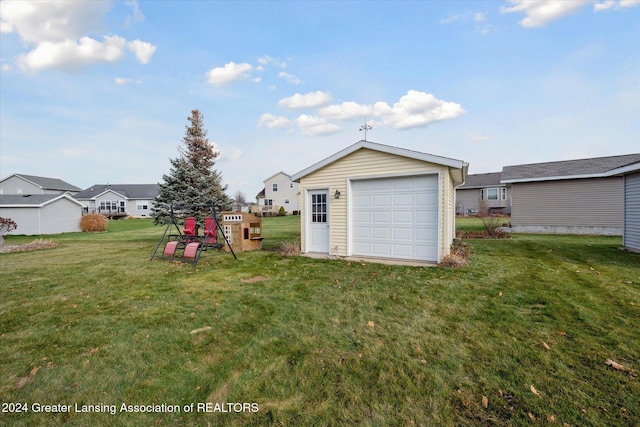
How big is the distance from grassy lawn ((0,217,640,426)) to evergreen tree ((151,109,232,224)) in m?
8.03

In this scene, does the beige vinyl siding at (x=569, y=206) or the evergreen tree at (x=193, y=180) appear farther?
the evergreen tree at (x=193, y=180)

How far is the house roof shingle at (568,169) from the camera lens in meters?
14.2

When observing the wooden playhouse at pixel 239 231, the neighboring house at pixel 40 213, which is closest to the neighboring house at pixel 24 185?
the neighboring house at pixel 40 213

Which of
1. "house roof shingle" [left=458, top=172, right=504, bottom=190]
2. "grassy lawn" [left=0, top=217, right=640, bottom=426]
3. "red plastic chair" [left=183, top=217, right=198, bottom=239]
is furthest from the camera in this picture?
"house roof shingle" [left=458, top=172, right=504, bottom=190]

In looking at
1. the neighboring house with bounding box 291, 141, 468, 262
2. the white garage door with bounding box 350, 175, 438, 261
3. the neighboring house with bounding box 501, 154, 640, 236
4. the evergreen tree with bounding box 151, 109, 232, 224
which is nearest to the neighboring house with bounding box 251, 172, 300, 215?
the evergreen tree with bounding box 151, 109, 232, 224

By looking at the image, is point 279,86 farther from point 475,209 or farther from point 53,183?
point 53,183

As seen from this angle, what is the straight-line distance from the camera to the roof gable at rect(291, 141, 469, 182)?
7430 mm

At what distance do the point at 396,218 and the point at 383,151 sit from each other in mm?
2011

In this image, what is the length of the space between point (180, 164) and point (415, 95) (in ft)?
58.7

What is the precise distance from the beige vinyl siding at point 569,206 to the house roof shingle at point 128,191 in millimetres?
43466

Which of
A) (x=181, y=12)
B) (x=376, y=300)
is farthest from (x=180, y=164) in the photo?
(x=376, y=300)

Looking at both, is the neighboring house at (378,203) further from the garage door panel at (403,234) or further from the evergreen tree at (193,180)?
the evergreen tree at (193,180)

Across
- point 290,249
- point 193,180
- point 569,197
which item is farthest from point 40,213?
point 569,197

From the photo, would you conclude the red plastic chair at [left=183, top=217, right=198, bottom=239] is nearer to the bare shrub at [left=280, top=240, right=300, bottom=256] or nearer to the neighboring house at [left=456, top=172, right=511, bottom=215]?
the bare shrub at [left=280, top=240, right=300, bottom=256]
